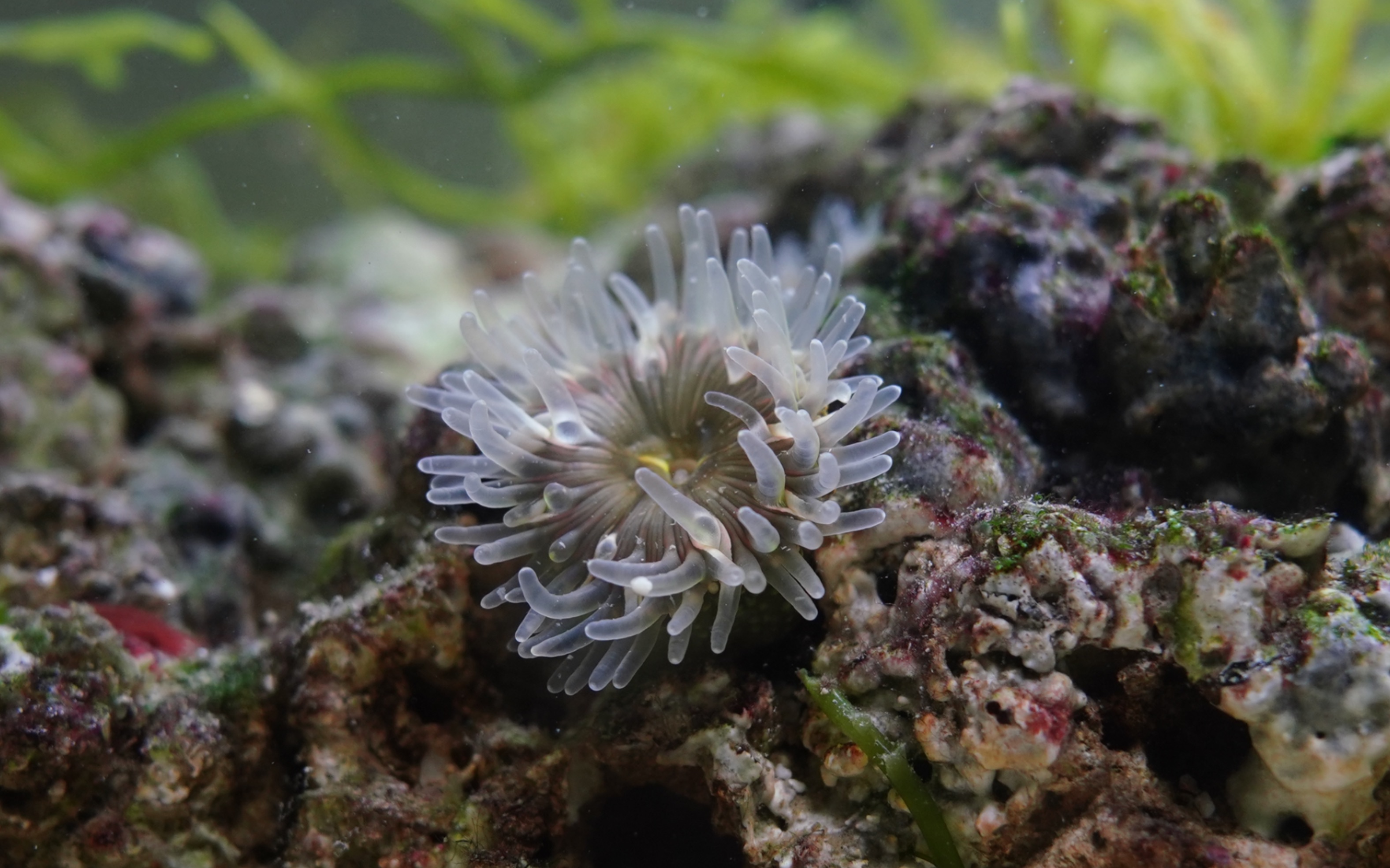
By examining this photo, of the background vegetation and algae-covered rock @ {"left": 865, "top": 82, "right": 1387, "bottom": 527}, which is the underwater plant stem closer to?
algae-covered rock @ {"left": 865, "top": 82, "right": 1387, "bottom": 527}

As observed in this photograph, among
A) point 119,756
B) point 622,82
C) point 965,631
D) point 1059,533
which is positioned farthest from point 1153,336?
point 622,82

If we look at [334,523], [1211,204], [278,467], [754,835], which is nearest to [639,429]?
[754,835]

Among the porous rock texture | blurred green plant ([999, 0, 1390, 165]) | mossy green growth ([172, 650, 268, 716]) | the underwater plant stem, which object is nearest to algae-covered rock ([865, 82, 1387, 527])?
the porous rock texture

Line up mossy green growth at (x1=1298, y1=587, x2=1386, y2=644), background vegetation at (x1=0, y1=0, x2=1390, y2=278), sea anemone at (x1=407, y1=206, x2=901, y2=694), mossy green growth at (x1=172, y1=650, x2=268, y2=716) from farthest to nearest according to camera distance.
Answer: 1. background vegetation at (x1=0, y1=0, x2=1390, y2=278)
2. mossy green growth at (x1=172, y1=650, x2=268, y2=716)
3. sea anemone at (x1=407, y1=206, x2=901, y2=694)
4. mossy green growth at (x1=1298, y1=587, x2=1386, y2=644)

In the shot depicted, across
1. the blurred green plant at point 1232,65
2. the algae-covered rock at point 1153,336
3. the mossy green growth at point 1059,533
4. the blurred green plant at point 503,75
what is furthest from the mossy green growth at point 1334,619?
the blurred green plant at point 503,75

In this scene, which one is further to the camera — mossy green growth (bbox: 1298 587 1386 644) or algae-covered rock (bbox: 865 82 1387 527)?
algae-covered rock (bbox: 865 82 1387 527)

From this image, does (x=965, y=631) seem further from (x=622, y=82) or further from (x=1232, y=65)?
(x=622, y=82)

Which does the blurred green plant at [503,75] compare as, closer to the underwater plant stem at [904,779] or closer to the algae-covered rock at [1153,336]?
the algae-covered rock at [1153,336]
